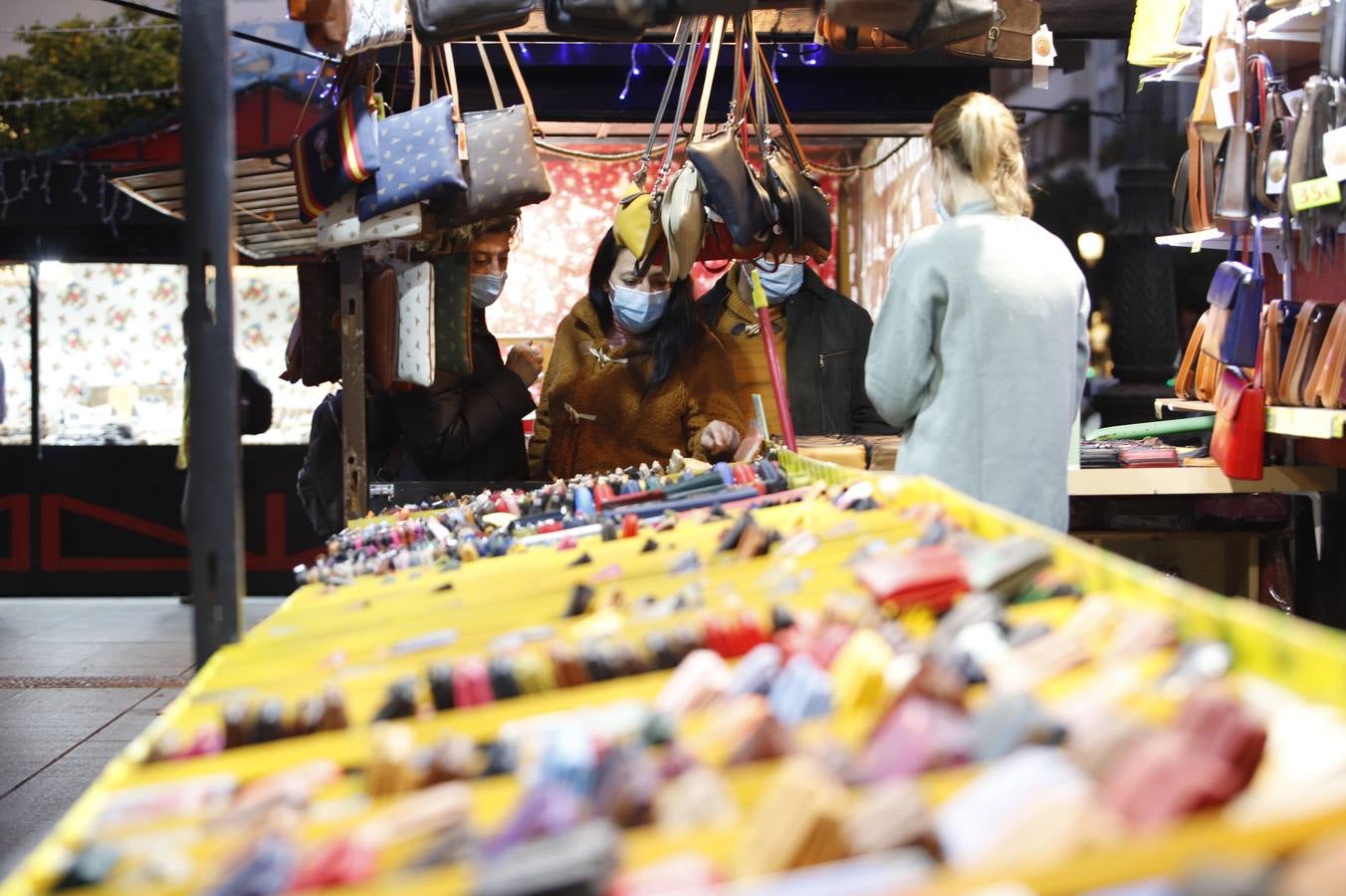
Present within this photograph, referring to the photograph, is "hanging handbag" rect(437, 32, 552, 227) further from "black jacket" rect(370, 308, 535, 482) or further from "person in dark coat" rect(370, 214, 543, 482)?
"black jacket" rect(370, 308, 535, 482)

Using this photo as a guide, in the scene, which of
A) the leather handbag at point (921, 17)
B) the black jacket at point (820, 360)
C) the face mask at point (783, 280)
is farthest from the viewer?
the black jacket at point (820, 360)

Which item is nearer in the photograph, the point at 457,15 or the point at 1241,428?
the point at 457,15

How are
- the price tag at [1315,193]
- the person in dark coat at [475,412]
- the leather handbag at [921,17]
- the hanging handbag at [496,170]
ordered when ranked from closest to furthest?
the leather handbag at [921,17]
the hanging handbag at [496,170]
the price tag at [1315,193]
the person in dark coat at [475,412]

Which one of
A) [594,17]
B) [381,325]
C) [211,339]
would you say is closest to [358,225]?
[381,325]

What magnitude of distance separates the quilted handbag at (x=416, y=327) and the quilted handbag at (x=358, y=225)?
0.53 feet

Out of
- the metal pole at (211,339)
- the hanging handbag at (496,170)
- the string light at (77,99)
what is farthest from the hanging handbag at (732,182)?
the string light at (77,99)

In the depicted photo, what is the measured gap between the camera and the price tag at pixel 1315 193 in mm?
3779

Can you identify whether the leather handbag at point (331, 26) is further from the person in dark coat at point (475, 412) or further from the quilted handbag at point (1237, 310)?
the quilted handbag at point (1237, 310)

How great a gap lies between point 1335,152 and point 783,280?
5.91 ft

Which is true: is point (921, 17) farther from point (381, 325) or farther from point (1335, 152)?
point (381, 325)

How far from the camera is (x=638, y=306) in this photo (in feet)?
13.6

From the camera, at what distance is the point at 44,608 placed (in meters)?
8.12

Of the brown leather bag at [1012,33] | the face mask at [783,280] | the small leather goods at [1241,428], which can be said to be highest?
→ the brown leather bag at [1012,33]

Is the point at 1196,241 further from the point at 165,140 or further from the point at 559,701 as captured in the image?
the point at 165,140
